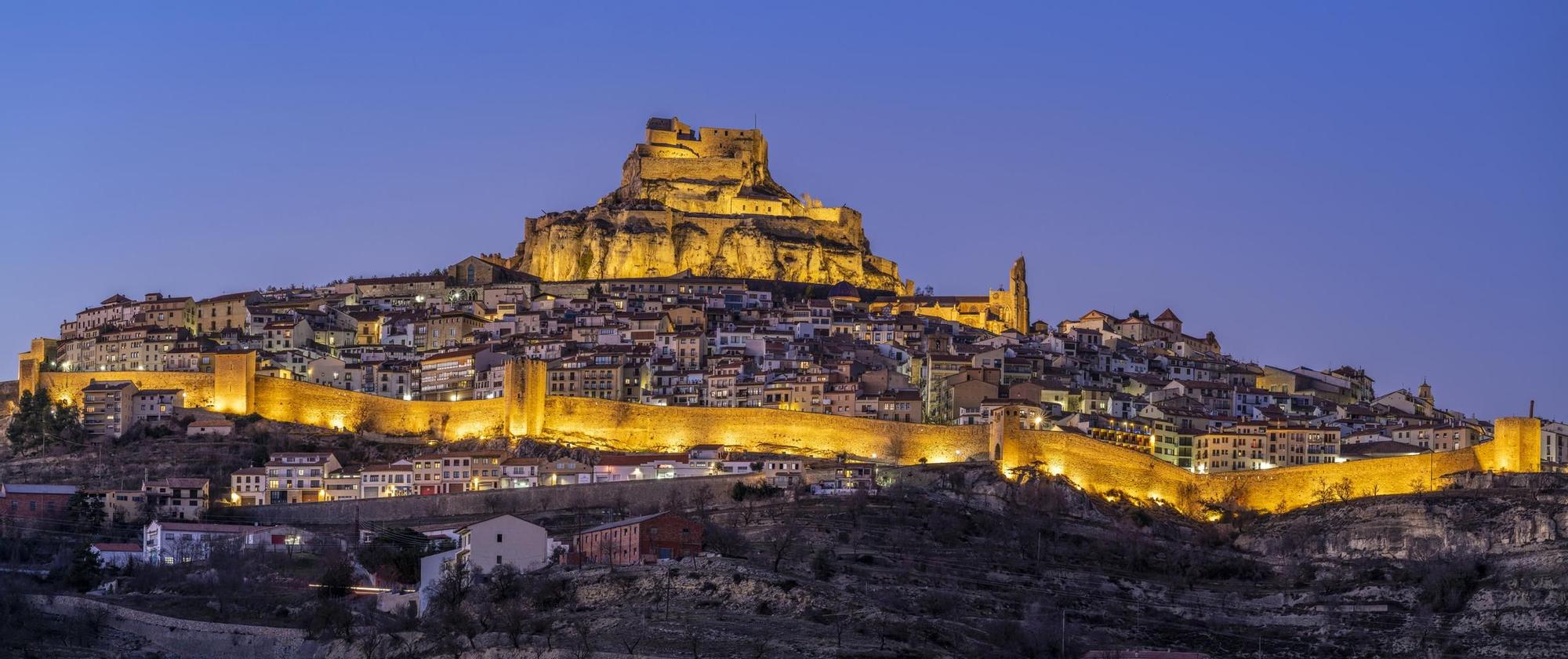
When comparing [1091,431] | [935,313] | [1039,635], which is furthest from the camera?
[935,313]

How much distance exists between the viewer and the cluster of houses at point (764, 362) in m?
65.2

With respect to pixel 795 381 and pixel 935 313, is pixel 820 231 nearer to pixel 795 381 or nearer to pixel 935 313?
pixel 935 313

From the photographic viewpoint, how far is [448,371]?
72.2 meters

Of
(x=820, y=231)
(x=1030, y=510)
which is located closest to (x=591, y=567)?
(x=1030, y=510)

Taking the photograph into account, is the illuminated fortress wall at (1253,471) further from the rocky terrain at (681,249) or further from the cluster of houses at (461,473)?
the rocky terrain at (681,249)

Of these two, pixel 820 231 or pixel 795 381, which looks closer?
pixel 795 381

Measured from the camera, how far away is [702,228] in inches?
3812

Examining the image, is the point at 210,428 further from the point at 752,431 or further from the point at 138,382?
the point at 752,431

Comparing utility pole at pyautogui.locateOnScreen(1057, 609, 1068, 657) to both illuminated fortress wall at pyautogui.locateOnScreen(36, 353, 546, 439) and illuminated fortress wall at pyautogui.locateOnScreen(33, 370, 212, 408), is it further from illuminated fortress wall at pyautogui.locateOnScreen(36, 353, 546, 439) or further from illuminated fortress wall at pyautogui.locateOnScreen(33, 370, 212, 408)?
illuminated fortress wall at pyautogui.locateOnScreen(33, 370, 212, 408)

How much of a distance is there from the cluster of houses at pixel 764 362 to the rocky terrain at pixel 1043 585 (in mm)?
6658

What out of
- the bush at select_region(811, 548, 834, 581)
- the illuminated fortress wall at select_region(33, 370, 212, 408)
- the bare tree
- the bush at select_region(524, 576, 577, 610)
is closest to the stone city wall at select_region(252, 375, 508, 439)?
the illuminated fortress wall at select_region(33, 370, 212, 408)

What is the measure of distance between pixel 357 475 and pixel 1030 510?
61.5 feet

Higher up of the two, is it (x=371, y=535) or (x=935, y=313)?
(x=935, y=313)

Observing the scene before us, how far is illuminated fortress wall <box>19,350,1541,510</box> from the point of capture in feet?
193
